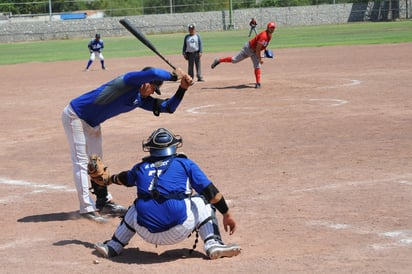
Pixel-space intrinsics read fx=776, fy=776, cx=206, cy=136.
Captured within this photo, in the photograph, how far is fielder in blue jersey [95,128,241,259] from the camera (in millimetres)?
7250

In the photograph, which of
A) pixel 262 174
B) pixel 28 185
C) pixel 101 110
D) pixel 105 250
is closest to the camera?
pixel 105 250

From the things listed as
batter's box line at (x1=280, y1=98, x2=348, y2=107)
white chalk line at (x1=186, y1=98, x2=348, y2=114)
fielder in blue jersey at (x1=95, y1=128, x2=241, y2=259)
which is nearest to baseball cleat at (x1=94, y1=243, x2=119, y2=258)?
fielder in blue jersey at (x1=95, y1=128, x2=241, y2=259)

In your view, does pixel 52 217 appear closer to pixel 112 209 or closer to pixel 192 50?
pixel 112 209

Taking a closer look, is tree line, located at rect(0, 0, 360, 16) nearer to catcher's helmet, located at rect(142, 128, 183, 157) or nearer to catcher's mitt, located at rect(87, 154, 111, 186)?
catcher's mitt, located at rect(87, 154, 111, 186)

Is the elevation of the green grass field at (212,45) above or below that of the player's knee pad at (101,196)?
below

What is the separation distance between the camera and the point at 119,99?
8844 millimetres

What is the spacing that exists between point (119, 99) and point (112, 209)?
57.6 inches

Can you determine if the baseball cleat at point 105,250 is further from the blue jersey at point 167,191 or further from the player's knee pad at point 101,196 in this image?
the player's knee pad at point 101,196

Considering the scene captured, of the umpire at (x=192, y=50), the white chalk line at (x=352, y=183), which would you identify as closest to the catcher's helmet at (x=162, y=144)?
the white chalk line at (x=352, y=183)

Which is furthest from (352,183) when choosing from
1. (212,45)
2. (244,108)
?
(212,45)

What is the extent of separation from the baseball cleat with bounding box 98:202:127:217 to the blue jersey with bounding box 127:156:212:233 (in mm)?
2041

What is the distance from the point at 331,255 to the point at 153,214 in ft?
5.56

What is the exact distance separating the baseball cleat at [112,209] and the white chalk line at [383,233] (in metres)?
2.36

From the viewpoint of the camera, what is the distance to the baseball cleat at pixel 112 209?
30.9ft
